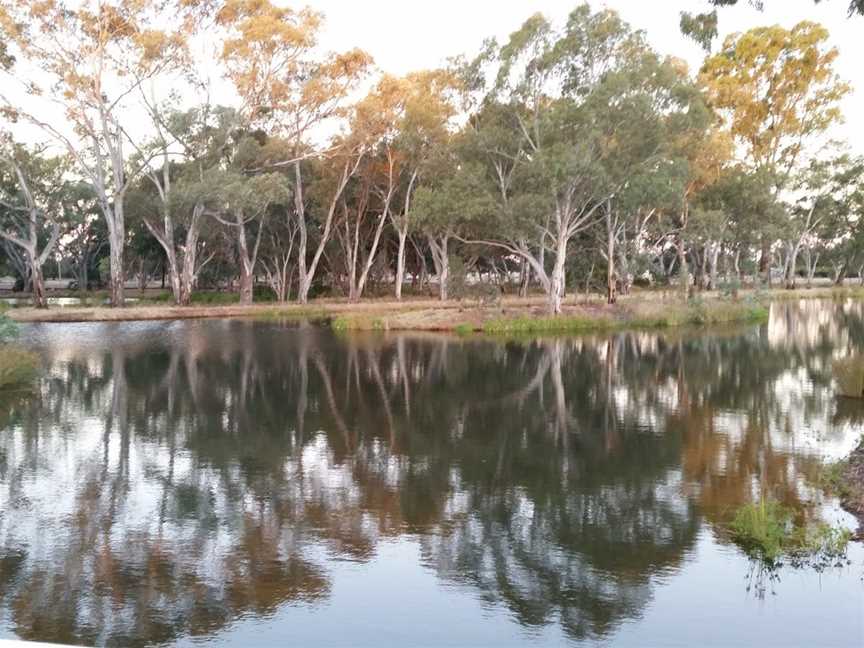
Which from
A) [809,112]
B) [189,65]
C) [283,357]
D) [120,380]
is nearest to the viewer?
[120,380]

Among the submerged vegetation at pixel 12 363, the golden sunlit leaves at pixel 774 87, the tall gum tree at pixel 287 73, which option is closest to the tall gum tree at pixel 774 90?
the golden sunlit leaves at pixel 774 87

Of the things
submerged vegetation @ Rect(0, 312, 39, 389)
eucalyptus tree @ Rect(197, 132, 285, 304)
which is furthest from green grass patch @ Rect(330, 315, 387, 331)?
submerged vegetation @ Rect(0, 312, 39, 389)

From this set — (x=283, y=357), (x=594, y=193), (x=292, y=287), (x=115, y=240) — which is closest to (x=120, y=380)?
(x=283, y=357)

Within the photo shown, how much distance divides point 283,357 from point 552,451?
587 inches

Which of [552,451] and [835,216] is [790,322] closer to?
[552,451]

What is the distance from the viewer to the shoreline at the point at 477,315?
38.3 metres

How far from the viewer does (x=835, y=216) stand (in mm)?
76062

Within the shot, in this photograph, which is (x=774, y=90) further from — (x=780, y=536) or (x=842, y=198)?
(x=780, y=536)

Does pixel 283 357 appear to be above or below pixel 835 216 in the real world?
below

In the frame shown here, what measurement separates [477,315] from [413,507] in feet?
95.3

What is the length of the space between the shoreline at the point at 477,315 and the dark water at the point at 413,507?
1538 cm

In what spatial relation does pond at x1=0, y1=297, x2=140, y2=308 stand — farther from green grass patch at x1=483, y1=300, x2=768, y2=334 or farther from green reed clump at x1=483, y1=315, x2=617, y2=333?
green grass patch at x1=483, y1=300, x2=768, y2=334

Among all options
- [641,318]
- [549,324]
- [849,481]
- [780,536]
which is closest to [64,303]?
[549,324]

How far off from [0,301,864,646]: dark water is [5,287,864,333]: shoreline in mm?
15384
